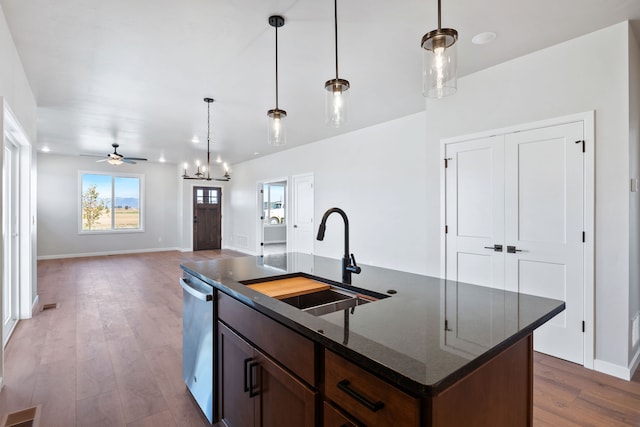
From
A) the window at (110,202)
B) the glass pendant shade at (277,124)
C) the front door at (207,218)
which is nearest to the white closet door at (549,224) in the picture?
the glass pendant shade at (277,124)

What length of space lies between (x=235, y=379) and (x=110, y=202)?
910 cm

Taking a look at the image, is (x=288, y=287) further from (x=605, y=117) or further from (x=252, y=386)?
(x=605, y=117)

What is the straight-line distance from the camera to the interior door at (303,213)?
6844mm

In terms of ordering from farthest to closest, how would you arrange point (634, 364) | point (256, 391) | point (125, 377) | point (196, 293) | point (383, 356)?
1. point (634, 364)
2. point (125, 377)
3. point (196, 293)
4. point (256, 391)
5. point (383, 356)

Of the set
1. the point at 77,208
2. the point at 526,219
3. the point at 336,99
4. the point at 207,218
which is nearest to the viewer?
the point at 336,99

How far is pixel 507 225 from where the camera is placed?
10.2ft

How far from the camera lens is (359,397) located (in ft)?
2.92

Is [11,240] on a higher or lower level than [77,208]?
lower

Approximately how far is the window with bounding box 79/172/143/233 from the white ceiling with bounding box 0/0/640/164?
425 centimetres

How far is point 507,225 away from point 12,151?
5205 mm

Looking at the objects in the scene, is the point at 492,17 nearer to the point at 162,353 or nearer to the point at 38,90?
the point at 162,353

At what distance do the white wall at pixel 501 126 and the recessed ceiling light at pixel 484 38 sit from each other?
1.71 feet

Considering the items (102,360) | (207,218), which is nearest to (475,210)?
(102,360)

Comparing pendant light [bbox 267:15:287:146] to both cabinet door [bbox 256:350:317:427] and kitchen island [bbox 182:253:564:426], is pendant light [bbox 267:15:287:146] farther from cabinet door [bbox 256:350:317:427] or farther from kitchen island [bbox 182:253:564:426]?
cabinet door [bbox 256:350:317:427]
